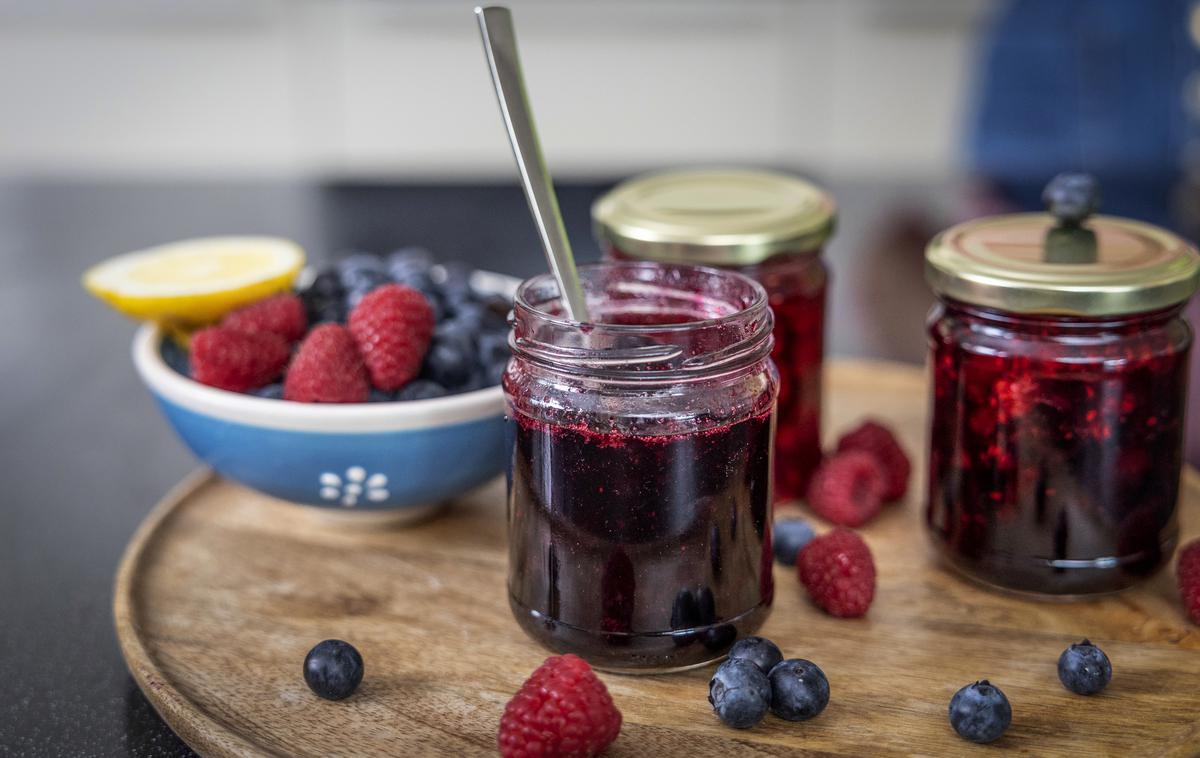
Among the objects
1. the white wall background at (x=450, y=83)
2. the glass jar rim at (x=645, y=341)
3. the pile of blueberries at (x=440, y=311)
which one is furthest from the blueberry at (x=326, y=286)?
the white wall background at (x=450, y=83)

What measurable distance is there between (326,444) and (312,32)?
2.65 m

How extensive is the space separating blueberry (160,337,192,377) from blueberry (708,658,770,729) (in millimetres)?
603

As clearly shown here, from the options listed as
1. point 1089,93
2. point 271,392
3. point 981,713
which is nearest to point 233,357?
point 271,392

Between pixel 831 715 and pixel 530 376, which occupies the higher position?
pixel 530 376

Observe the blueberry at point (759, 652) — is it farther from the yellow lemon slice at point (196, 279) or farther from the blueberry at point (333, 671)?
the yellow lemon slice at point (196, 279)

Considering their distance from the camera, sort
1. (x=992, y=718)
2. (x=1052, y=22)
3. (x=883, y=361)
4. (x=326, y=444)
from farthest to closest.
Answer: (x=1052, y=22), (x=883, y=361), (x=326, y=444), (x=992, y=718)

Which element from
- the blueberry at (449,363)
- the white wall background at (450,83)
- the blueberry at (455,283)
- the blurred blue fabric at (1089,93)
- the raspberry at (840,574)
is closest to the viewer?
the raspberry at (840,574)

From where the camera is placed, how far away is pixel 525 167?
2.70 ft

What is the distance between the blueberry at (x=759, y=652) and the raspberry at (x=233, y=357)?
1.56 ft

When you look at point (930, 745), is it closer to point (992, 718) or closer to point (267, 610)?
point (992, 718)

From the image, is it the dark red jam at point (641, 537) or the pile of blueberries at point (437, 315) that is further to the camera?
the pile of blueberries at point (437, 315)

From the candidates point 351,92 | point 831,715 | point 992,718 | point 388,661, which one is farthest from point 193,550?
point 351,92

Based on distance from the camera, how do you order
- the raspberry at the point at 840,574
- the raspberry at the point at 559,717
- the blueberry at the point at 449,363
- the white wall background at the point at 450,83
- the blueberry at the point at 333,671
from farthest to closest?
the white wall background at the point at 450,83 < the blueberry at the point at 449,363 < the raspberry at the point at 840,574 < the blueberry at the point at 333,671 < the raspberry at the point at 559,717

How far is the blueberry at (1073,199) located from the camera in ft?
→ 3.21
